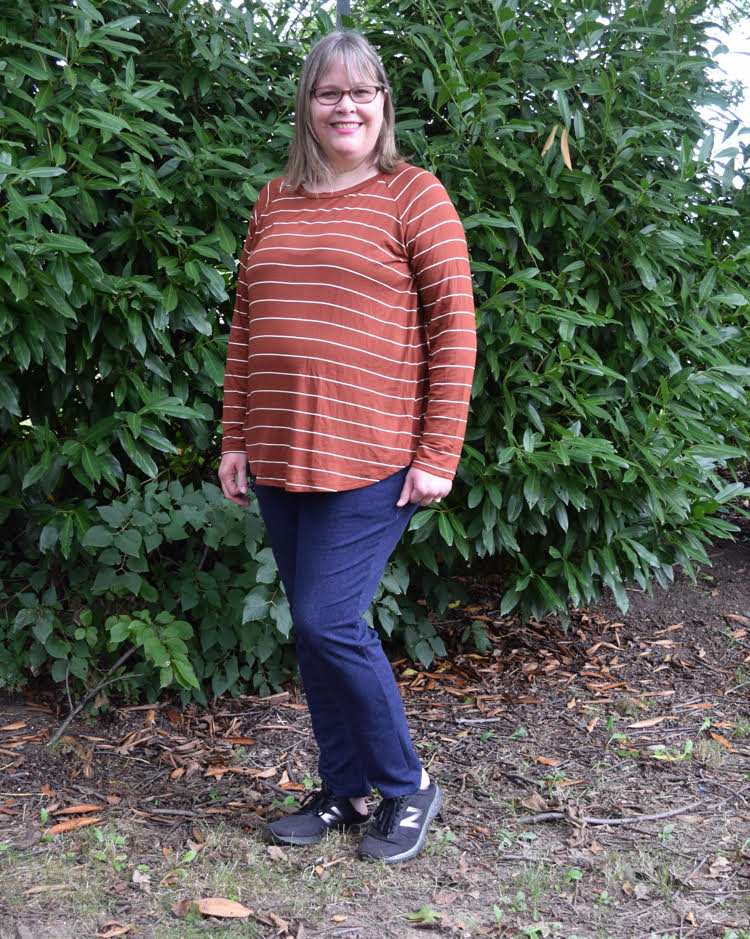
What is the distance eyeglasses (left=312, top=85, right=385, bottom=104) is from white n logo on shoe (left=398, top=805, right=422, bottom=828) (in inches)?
79.8

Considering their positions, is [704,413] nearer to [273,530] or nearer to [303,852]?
A: [273,530]

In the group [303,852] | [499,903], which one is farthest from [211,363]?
[499,903]

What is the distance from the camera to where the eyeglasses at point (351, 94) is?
250 cm

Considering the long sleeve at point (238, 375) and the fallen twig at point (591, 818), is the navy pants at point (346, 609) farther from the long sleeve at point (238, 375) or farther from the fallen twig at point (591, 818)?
the fallen twig at point (591, 818)

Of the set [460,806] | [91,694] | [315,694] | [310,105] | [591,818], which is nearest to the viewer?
[310,105]

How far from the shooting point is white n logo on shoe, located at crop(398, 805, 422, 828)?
285 centimetres

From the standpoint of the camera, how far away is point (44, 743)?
3.53m

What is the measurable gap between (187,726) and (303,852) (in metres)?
1.04

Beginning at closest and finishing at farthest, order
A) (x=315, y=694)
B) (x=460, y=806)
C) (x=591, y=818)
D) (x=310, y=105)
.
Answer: (x=310, y=105) → (x=315, y=694) → (x=591, y=818) → (x=460, y=806)

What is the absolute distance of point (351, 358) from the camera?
95.9 inches

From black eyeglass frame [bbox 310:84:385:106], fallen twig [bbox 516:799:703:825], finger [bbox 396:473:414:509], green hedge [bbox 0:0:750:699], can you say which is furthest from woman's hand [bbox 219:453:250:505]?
fallen twig [bbox 516:799:703:825]

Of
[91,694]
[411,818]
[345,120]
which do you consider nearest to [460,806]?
[411,818]

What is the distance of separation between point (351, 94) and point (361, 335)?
2.10ft

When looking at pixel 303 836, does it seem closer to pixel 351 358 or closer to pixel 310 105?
pixel 351 358
